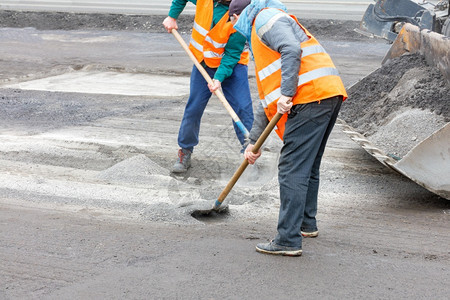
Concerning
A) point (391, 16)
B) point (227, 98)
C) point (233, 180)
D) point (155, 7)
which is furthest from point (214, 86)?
point (155, 7)

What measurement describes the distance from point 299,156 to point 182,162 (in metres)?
2.20

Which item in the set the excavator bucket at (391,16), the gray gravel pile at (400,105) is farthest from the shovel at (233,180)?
the excavator bucket at (391,16)

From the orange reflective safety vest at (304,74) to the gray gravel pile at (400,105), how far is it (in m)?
1.80

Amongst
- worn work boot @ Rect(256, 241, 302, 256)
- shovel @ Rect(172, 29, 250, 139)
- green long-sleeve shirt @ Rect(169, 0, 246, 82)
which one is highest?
green long-sleeve shirt @ Rect(169, 0, 246, 82)

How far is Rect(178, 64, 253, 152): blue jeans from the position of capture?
5980 millimetres

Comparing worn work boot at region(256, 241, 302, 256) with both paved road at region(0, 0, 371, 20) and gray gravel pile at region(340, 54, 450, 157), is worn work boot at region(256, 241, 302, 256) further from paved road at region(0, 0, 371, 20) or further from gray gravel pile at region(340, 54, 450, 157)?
paved road at region(0, 0, 371, 20)

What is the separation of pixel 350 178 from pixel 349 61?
6322 millimetres

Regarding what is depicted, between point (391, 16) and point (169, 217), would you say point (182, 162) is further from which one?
point (391, 16)

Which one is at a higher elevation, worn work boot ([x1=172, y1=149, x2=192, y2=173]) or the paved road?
worn work boot ([x1=172, y1=149, x2=192, y2=173])

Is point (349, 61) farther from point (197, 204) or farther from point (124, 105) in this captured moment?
point (197, 204)

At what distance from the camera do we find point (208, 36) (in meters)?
5.78

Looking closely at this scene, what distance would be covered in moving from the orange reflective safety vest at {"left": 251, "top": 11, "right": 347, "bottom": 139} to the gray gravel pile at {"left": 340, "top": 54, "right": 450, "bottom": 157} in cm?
180

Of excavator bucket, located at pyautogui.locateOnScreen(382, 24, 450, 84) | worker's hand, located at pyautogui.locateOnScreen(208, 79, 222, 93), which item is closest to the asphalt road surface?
worker's hand, located at pyautogui.locateOnScreen(208, 79, 222, 93)

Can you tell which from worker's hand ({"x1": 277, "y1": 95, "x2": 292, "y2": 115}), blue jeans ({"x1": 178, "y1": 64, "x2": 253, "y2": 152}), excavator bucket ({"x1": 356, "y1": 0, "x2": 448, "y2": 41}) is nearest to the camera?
worker's hand ({"x1": 277, "y1": 95, "x2": 292, "y2": 115})
